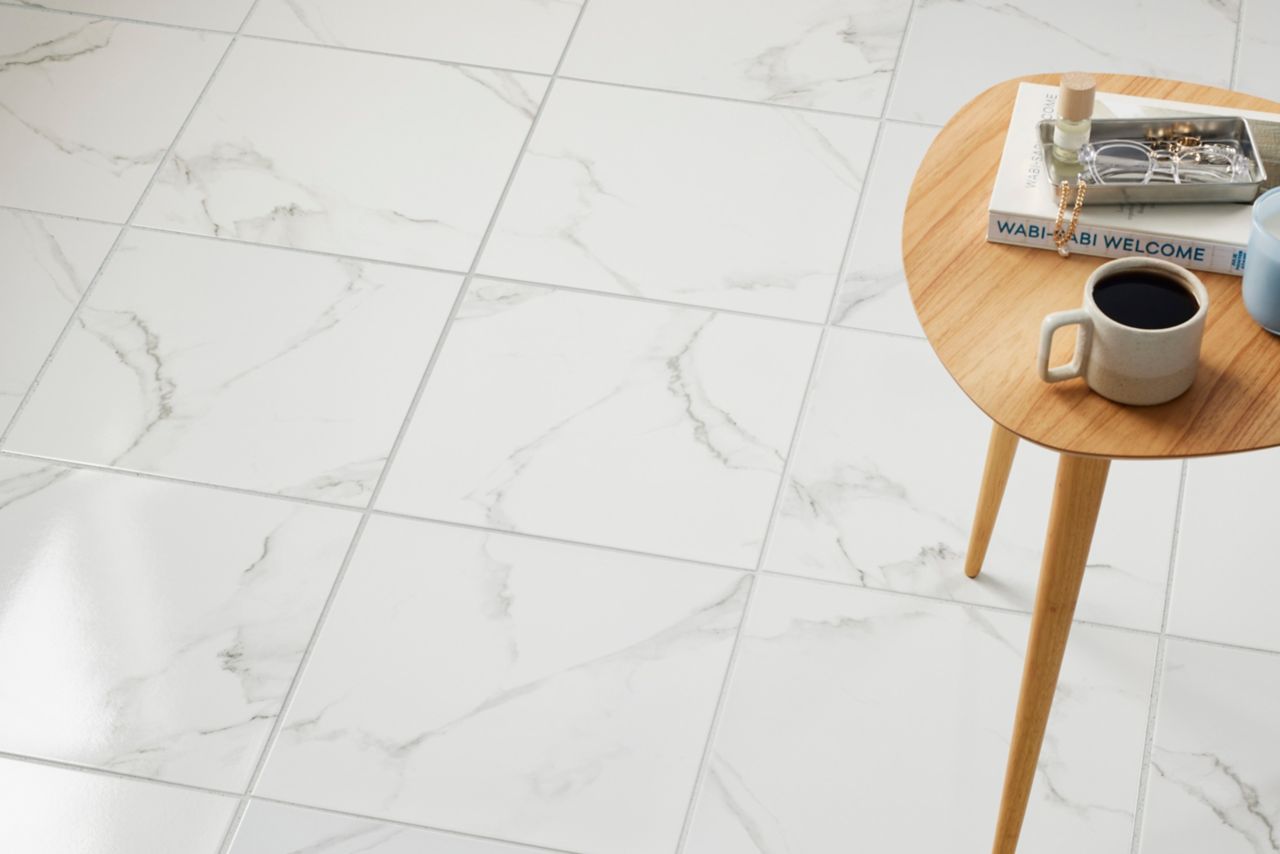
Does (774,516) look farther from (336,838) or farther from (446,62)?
(446,62)

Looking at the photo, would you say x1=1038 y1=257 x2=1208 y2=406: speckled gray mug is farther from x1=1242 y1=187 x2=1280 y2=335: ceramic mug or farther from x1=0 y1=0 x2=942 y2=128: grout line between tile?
x1=0 y1=0 x2=942 y2=128: grout line between tile

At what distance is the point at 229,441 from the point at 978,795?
95 cm

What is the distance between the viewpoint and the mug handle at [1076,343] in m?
1.01

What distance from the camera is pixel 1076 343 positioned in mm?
1044

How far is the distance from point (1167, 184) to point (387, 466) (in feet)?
3.12

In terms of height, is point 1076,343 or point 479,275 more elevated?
point 1076,343

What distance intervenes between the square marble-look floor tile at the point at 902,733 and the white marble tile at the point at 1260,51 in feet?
2.98

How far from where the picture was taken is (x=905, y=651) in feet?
5.03

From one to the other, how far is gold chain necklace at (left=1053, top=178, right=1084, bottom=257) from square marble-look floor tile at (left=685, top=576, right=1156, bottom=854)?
534mm

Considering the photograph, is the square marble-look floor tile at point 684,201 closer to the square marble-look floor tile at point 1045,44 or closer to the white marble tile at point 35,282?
the square marble-look floor tile at point 1045,44

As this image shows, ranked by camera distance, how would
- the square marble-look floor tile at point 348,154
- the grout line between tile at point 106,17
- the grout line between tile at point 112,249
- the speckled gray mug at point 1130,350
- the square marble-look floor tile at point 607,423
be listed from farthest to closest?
the grout line between tile at point 106,17
the square marble-look floor tile at point 348,154
the grout line between tile at point 112,249
the square marble-look floor tile at point 607,423
the speckled gray mug at point 1130,350

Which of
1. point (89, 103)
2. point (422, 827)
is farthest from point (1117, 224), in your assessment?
point (89, 103)

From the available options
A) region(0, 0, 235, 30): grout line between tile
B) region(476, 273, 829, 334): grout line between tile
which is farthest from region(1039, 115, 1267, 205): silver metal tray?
region(0, 0, 235, 30): grout line between tile

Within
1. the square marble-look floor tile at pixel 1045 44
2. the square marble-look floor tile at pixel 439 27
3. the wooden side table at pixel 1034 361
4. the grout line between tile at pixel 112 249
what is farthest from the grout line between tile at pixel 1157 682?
the grout line between tile at pixel 112 249
